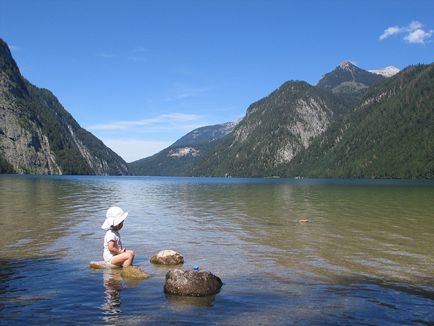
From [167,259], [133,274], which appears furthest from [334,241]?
[133,274]

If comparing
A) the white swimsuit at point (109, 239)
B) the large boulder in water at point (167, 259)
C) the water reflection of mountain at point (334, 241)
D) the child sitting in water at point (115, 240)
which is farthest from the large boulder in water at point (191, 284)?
the large boulder in water at point (167, 259)

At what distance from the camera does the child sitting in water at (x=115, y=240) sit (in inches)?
701

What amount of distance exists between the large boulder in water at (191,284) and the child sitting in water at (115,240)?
369 centimetres

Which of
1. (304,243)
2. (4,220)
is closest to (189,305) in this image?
(304,243)

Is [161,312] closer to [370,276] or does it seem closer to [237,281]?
[237,281]

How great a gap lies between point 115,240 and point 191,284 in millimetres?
5142

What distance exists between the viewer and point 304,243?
2688cm

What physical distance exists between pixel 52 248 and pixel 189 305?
511 inches

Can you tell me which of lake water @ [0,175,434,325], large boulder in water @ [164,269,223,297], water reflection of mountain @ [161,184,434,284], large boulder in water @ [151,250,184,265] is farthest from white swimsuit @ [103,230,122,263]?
water reflection of mountain @ [161,184,434,284]

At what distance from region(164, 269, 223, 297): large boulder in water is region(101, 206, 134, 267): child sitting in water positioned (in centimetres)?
369

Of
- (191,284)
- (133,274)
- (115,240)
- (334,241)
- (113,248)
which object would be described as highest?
(115,240)

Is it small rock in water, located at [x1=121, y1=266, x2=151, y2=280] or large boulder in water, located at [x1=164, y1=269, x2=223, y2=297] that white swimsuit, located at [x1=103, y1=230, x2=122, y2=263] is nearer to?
small rock in water, located at [x1=121, y1=266, x2=151, y2=280]

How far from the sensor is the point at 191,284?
48.0 feet

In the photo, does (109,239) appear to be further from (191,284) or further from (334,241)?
(334,241)
